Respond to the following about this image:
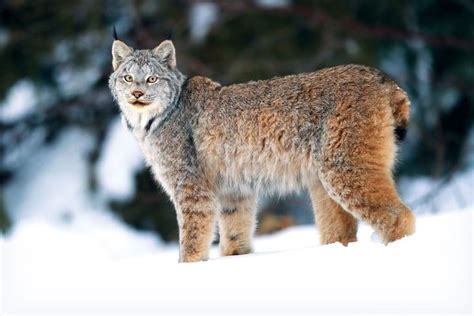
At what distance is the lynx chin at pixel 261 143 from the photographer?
750 centimetres

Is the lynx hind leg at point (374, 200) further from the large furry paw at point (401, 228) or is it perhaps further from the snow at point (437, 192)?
the snow at point (437, 192)

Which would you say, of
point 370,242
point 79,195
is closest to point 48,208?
point 79,195

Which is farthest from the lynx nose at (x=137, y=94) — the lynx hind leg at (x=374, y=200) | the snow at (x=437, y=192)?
the snow at (x=437, y=192)

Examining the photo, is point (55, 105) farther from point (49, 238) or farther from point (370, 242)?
point (370, 242)

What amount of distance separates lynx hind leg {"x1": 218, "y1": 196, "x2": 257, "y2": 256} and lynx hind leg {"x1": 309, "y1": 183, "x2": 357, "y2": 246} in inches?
25.3

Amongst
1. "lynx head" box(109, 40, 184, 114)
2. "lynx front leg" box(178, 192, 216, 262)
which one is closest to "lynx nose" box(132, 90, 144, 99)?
"lynx head" box(109, 40, 184, 114)

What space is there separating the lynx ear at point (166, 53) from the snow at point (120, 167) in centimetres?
729

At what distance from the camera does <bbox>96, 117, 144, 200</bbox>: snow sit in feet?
52.3

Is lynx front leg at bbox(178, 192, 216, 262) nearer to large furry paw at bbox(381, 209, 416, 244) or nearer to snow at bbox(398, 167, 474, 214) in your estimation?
large furry paw at bbox(381, 209, 416, 244)

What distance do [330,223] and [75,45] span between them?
9.80 metres

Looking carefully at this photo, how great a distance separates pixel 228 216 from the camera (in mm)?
8523

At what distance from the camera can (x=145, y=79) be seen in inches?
328

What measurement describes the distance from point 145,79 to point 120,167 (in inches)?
305

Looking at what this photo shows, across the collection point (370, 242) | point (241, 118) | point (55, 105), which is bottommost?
point (370, 242)
